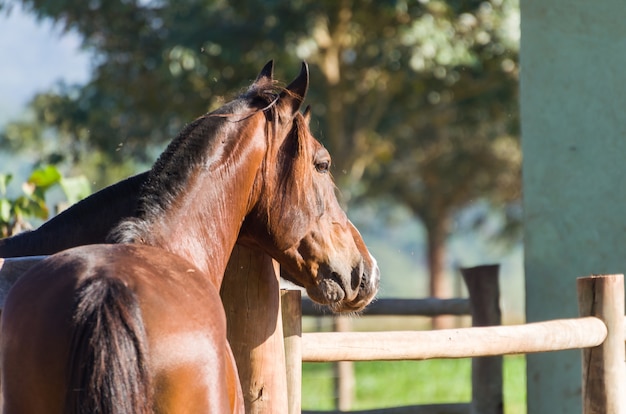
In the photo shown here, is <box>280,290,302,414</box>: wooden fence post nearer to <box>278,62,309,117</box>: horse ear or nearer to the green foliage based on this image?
<box>278,62,309,117</box>: horse ear

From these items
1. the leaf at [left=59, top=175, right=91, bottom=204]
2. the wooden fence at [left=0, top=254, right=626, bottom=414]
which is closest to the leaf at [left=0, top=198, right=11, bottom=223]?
the leaf at [left=59, top=175, right=91, bottom=204]

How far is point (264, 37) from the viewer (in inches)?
429

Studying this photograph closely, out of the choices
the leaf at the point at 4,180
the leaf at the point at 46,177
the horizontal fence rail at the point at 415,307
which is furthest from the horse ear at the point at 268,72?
the leaf at the point at 4,180

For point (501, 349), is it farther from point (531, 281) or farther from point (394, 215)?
point (394, 215)

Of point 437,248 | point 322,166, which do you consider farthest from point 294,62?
point 437,248

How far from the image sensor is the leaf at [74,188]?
5.68 metres

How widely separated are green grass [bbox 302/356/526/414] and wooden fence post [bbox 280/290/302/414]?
6375mm

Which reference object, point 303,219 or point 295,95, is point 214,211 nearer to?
point 303,219

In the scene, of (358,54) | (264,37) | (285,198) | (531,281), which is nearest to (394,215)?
(358,54)

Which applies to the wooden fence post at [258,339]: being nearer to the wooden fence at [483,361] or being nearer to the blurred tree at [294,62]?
the wooden fence at [483,361]

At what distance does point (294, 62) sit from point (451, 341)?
8122 mm

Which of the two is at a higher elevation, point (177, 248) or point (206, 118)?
point (206, 118)

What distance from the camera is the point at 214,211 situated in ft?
9.15

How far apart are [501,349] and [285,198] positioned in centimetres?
120
